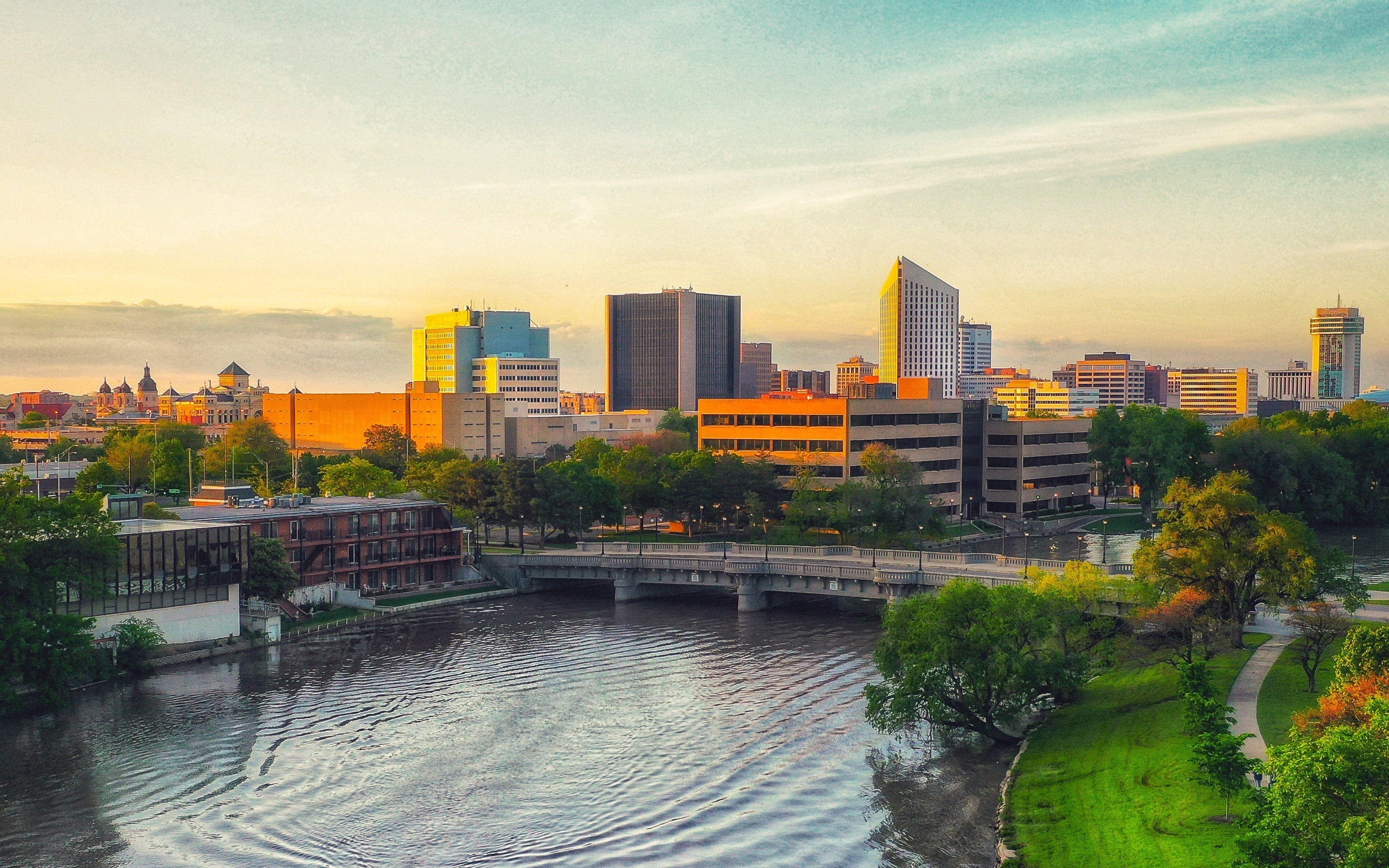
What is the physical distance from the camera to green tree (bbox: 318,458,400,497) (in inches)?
4929

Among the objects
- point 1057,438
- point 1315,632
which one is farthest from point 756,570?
point 1057,438

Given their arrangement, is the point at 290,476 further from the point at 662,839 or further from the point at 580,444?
the point at 662,839

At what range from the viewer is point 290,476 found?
16400 centimetres

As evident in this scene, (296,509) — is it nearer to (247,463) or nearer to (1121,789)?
(1121,789)

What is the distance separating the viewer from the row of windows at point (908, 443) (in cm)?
13538

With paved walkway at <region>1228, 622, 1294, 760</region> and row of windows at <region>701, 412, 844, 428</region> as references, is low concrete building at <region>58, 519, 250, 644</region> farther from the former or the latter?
row of windows at <region>701, 412, 844, 428</region>

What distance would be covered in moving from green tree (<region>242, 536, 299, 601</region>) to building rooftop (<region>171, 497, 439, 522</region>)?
4603 millimetres

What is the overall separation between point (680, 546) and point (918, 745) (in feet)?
158

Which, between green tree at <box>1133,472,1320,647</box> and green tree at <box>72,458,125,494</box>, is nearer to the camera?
green tree at <box>1133,472,1320,647</box>

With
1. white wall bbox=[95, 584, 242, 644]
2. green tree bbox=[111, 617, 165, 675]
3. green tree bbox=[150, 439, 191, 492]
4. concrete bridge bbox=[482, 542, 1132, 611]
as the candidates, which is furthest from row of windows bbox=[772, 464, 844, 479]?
green tree bbox=[111, 617, 165, 675]

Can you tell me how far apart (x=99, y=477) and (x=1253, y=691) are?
441 feet

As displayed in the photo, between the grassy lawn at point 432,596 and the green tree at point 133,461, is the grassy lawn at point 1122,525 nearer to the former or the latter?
the grassy lawn at point 432,596

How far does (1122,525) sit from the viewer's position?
144 meters

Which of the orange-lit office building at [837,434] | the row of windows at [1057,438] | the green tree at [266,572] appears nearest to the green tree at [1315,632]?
the green tree at [266,572]
